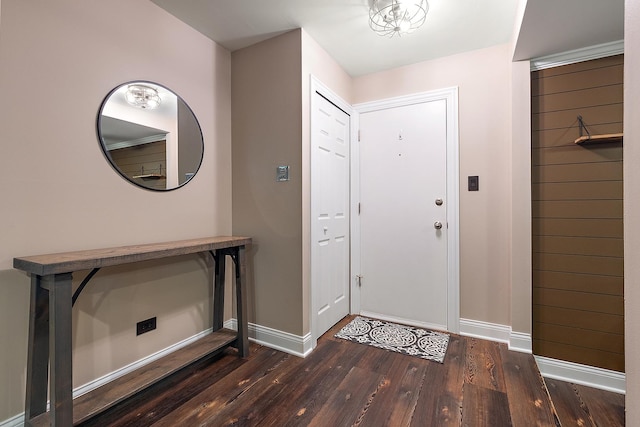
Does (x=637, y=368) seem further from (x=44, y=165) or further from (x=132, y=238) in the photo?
(x=44, y=165)

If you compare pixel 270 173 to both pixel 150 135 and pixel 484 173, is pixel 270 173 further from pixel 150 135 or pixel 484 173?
pixel 484 173

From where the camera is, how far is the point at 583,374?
2.03 meters

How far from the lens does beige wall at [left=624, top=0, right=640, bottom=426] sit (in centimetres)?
71

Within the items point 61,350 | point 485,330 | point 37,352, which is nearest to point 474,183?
point 485,330

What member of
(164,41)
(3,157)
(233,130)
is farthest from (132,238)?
(164,41)

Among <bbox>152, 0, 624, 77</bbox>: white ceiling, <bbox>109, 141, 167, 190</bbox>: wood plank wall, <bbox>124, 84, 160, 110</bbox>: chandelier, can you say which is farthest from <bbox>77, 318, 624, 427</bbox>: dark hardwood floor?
<bbox>152, 0, 624, 77</bbox>: white ceiling

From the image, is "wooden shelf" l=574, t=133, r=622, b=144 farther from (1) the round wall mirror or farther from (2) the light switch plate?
(1) the round wall mirror

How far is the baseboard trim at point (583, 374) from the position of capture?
6.35 feet

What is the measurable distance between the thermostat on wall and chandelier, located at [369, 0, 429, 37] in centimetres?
121

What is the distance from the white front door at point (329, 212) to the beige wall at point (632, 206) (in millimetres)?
1739

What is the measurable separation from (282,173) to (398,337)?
1651mm

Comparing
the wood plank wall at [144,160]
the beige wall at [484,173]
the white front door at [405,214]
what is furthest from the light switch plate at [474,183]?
the wood plank wall at [144,160]

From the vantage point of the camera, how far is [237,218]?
2.48 m

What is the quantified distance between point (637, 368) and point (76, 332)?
2.28 metres
